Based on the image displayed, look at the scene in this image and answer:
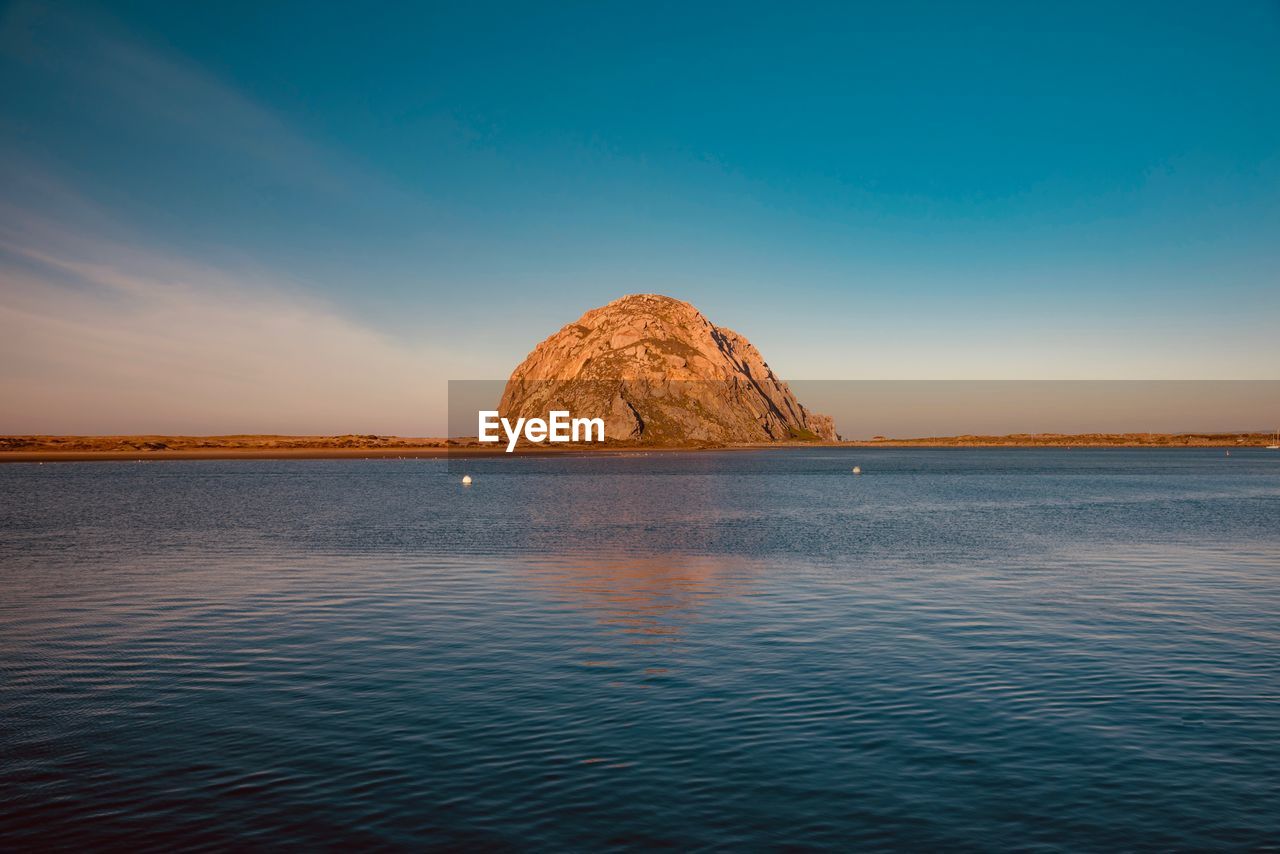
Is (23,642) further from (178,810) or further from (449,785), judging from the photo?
(449,785)

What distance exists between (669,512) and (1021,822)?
209ft

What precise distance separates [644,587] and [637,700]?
52.4 ft

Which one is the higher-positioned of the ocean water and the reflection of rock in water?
the ocean water

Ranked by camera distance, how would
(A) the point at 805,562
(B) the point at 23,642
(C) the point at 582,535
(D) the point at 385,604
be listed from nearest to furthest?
(B) the point at 23,642
(D) the point at 385,604
(A) the point at 805,562
(C) the point at 582,535

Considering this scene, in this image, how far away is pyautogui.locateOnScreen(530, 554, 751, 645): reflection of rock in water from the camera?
26688mm

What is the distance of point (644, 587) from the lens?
34.1 m

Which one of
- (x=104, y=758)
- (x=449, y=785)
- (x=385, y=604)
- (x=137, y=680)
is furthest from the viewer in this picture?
(x=385, y=604)

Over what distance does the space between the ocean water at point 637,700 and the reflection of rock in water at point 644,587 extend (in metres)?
0.22

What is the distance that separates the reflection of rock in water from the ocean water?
0.22 meters

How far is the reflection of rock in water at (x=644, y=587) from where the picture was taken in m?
26.7

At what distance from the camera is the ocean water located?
476 inches

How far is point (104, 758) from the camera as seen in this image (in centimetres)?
1445

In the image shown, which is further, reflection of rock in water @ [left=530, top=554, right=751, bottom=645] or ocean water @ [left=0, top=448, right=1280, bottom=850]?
reflection of rock in water @ [left=530, top=554, right=751, bottom=645]

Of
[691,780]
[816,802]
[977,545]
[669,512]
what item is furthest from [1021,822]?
[669,512]
